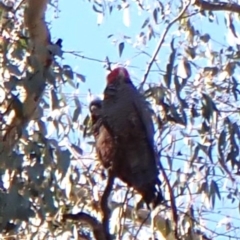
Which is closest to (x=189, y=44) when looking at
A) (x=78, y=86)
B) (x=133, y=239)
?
(x=78, y=86)

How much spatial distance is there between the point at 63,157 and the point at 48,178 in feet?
0.28

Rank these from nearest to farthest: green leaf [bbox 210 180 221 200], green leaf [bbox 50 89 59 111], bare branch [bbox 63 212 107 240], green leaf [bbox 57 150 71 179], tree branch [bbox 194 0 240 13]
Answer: green leaf [bbox 57 150 71 179] → green leaf [bbox 50 89 59 111] → bare branch [bbox 63 212 107 240] → green leaf [bbox 210 180 221 200] → tree branch [bbox 194 0 240 13]

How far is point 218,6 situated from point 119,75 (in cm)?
72

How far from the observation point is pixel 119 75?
3479 millimetres

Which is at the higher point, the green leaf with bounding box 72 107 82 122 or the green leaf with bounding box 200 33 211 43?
the green leaf with bounding box 200 33 211 43

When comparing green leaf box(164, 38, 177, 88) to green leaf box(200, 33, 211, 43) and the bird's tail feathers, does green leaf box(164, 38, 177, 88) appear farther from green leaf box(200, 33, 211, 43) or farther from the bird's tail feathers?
green leaf box(200, 33, 211, 43)

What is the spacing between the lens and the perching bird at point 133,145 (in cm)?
324

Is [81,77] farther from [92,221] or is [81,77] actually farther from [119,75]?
[92,221]

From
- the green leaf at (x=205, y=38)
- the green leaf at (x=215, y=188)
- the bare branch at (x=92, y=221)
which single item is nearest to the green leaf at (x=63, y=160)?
the bare branch at (x=92, y=221)

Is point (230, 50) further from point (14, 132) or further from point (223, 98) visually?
point (14, 132)

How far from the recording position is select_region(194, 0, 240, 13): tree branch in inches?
156

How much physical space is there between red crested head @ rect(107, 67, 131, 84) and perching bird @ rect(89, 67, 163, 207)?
131 mm

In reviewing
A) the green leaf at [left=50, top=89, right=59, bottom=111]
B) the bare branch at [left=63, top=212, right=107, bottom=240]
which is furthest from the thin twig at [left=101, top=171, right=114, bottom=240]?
the green leaf at [left=50, top=89, right=59, bottom=111]

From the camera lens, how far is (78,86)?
357 cm
